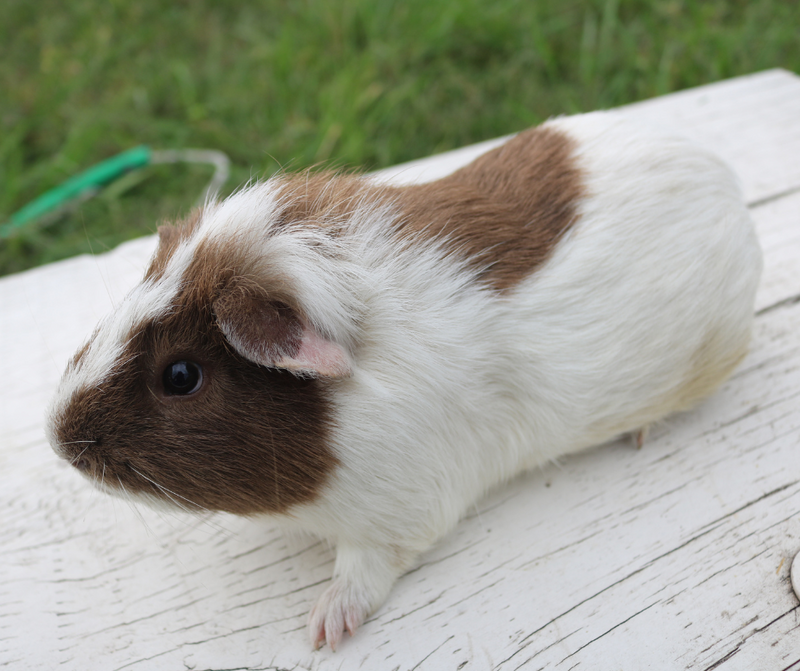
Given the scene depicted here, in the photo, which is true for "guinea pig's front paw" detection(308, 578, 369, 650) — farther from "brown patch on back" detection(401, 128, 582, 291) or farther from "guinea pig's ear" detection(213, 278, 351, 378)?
"brown patch on back" detection(401, 128, 582, 291)

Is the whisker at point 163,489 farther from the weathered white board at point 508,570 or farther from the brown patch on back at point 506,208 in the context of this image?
the brown patch on back at point 506,208

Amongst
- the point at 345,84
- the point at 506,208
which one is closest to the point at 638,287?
the point at 506,208

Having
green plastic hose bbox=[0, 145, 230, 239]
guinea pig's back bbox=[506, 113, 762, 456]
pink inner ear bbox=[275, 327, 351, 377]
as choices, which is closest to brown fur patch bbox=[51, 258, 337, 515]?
pink inner ear bbox=[275, 327, 351, 377]

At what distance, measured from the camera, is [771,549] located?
200 cm

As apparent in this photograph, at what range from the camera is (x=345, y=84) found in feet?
15.0

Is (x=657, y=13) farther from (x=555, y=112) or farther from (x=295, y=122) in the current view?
(x=295, y=122)

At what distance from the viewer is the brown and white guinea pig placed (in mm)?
1659

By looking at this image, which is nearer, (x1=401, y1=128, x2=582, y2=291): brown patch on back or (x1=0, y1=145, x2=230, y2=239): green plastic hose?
(x1=401, y1=128, x2=582, y2=291): brown patch on back

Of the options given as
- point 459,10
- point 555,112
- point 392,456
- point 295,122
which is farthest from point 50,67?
point 392,456

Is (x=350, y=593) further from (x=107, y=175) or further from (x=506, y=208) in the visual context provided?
(x=107, y=175)

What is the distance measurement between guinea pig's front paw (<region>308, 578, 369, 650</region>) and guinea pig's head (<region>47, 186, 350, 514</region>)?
0.43 m

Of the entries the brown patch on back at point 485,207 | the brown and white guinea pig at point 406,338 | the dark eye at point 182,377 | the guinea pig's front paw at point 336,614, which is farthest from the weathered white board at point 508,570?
the brown patch on back at point 485,207

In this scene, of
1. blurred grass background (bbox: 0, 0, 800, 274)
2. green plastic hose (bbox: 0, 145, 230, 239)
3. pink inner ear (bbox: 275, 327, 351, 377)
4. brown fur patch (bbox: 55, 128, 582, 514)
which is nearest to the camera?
pink inner ear (bbox: 275, 327, 351, 377)

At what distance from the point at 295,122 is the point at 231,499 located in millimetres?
3523
